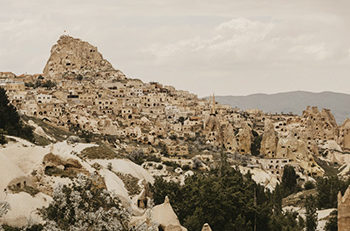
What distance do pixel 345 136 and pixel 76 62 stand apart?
259ft

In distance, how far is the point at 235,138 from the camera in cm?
9719

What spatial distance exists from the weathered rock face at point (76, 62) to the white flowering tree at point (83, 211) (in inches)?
5141

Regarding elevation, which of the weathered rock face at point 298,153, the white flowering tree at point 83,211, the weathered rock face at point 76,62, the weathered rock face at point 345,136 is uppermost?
the weathered rock face at point 76,62

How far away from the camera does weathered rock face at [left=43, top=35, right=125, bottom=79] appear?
5930 inches

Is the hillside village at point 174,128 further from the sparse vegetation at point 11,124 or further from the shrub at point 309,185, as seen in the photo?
the sparse vegetation at point 11,124

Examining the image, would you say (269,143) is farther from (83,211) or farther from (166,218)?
(83,211)

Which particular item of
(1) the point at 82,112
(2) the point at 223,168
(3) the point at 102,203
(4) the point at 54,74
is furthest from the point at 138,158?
(4) the point at 54,74

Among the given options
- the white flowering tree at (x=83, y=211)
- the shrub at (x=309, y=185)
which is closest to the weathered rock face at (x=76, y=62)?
the shrub at (x=309, y=185)

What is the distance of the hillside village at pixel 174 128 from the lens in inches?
3071

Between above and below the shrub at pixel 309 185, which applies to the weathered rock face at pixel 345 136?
above

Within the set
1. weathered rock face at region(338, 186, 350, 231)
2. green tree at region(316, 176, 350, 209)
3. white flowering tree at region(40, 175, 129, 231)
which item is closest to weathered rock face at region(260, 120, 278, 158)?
green tree at region(316, 176, 350, 209)

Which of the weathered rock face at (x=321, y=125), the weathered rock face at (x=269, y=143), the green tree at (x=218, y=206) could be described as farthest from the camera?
the weathered rock face at (x=321, y=125)

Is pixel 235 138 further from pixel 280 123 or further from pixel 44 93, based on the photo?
pixel 44 93

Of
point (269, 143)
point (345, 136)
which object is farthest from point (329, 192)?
point (345, 136)
